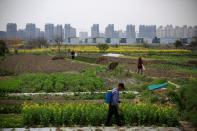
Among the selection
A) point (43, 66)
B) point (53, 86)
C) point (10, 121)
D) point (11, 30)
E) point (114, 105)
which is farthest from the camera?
point (11, 30)

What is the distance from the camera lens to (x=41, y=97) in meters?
18.7

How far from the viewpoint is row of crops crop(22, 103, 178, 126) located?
1205 centimetres

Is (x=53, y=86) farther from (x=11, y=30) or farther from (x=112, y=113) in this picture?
(x=11, y=30)

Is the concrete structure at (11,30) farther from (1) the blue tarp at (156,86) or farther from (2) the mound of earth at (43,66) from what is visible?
(1) the blue tarp at (156,86)

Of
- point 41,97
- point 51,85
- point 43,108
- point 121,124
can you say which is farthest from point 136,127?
point 51,85

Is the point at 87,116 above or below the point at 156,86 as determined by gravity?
above

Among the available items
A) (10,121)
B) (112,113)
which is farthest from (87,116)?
(10,121)

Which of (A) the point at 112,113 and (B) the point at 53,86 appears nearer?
(A) the point at 112,113

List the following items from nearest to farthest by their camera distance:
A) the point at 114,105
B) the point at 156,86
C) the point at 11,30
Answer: the point at 114,105 → the point at 156,86 → the point at 11,30

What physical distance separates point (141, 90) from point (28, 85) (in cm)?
739

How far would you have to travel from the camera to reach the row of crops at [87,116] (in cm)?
1205

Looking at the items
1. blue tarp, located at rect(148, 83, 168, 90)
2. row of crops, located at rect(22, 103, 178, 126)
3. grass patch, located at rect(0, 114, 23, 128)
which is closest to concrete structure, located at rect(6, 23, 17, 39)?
blue tarp, located at rect(148, 83, 168, 90)

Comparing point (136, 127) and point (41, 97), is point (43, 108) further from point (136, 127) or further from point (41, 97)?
point (41, 97)

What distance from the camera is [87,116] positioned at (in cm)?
1206
